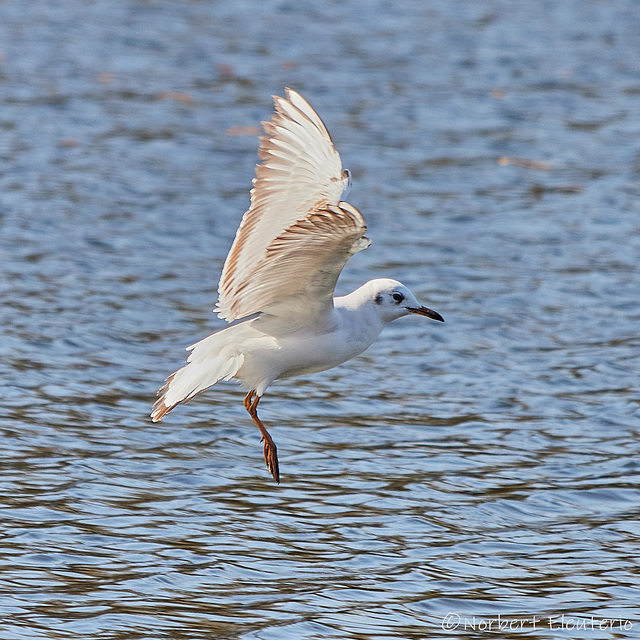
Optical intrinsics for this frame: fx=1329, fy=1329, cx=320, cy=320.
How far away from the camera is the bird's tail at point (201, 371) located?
7.39 meters

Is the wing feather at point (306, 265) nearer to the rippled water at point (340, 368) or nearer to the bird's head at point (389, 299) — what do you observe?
the bird's head at point (389, 299)

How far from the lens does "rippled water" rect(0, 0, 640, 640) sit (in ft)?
23.6

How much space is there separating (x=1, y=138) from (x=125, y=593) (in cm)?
1063

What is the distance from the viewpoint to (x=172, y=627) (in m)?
6.57

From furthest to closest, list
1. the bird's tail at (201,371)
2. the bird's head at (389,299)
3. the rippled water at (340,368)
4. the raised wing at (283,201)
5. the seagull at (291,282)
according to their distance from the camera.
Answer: the bird's head at (389,299), the bird's tail at (201,371), the rippled water at (340,368), the raised wing at (283,201), the seagull at (291,282)

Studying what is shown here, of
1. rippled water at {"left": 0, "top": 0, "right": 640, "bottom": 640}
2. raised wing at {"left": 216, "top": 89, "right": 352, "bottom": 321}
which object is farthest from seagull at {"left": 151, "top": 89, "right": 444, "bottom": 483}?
rippled water at {"left": 0, "top": 0, "right": 640, "bottom": 640}

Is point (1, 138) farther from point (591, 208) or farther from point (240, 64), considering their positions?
point (591, 208)

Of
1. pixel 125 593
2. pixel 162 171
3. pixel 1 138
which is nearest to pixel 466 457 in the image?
pixel 125 593

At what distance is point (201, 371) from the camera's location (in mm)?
7445

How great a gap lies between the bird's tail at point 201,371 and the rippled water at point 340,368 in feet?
2.80

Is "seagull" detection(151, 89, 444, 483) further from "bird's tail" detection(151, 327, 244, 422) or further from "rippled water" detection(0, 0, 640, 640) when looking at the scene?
"rippled water" detection(0, 0, 640, 640)

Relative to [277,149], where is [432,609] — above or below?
below

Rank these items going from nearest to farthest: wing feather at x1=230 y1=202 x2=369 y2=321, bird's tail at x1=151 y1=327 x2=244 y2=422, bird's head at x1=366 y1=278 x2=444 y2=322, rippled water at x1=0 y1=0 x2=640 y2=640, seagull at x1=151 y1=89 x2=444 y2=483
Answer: wing feather at x1=230 y1=202 x2=369 y2=321 < seagull at x1=151 y1=89 x2=444 y2=483 < rippled water at x1=0 y1=0 x2=640 y2=640 < bird's tail at x1=151 y1=327 x2=244 y2=422 < bird's head at x1=366 y1=278 x2=444 y2=322

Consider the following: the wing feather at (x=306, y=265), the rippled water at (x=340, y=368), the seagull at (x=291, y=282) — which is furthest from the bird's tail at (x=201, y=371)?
the rippled water at (x=340, y=368)
